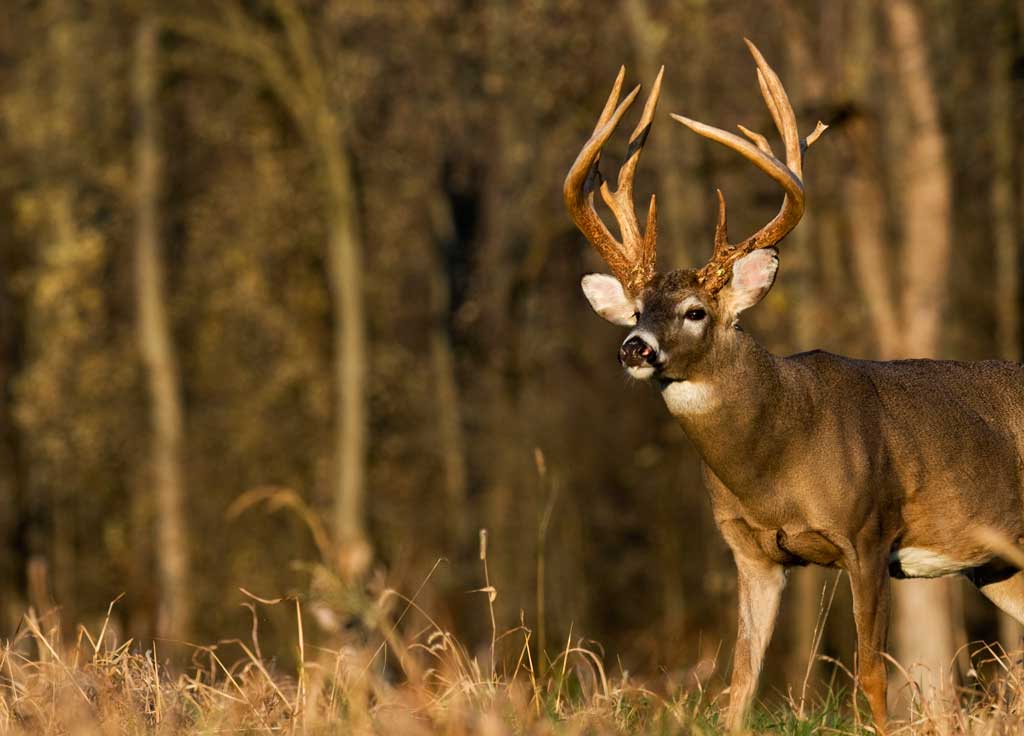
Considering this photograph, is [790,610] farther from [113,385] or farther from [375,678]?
[375,678]

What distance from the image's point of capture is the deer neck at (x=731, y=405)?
6605mm

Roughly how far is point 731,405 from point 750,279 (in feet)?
1.75

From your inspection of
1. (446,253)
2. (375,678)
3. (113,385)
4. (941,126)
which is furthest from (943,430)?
(113,385)

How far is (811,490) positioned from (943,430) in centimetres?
74

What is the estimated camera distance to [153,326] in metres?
23.5

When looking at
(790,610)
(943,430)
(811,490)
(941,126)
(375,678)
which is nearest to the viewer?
(375,678)

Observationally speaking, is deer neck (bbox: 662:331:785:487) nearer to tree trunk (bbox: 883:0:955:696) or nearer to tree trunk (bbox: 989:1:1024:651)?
tree trunk (bbox: 883:0:955:696)

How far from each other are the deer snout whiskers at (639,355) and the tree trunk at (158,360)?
57.0ft

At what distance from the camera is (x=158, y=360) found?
77.3ft

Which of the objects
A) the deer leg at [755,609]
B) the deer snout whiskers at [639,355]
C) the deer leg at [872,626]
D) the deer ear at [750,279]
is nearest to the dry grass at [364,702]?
the deer leg at [872,626]

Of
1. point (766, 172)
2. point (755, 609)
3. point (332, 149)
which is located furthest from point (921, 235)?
point (332, 149)

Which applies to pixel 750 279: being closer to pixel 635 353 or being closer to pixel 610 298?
pixel 610 298

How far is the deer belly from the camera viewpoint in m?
6.86

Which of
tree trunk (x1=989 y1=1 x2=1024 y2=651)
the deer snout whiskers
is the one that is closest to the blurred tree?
tree trunk (x1=989 y1=1 x2=1024 y2=651)
